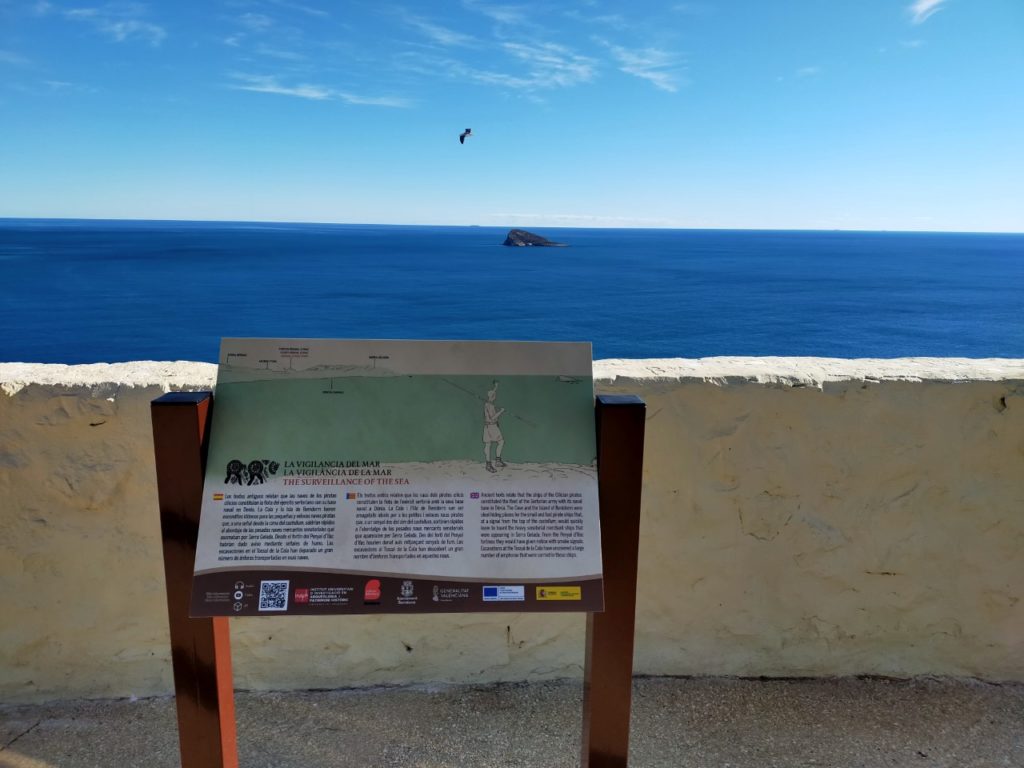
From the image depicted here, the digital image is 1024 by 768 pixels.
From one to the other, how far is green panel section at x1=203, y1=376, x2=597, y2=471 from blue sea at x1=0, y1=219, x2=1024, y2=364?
42.5m

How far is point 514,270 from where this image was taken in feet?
298

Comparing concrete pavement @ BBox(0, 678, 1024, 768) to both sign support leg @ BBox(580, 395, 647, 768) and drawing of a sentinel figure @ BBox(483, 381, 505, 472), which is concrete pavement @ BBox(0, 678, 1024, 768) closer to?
sign support leg @ BBox(580, 395, 647, 768)

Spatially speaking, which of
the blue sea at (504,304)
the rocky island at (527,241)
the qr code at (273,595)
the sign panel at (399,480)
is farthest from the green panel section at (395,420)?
the rocky island at (527,241)

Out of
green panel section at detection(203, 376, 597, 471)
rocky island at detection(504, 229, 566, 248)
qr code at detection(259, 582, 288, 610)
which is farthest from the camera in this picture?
rocky island at detection(504, 229, 566, 248)

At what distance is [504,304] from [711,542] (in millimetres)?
60473

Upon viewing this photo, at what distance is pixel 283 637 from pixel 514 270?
293 ft

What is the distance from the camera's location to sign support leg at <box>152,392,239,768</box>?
178 cm

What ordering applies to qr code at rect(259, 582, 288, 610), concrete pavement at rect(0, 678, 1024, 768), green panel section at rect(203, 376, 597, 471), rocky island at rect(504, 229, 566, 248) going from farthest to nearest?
Answer: rocky island at rect(504, 229, 566, 248) < concrete pavement at rect(0, 678, 1024, 768) < green panel section at rect(203, 376, 597, 471) < qr code at rect(259, 582, 288, 610)

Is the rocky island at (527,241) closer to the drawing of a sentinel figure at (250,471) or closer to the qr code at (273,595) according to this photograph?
the drawing of a sentinel figure at (250,471)

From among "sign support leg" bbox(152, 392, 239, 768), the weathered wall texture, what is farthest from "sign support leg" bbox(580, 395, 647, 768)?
"sign support leg" bbox(152, 392, 239, 768)

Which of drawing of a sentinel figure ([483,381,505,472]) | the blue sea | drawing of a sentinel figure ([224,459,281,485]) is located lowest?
the blue sea

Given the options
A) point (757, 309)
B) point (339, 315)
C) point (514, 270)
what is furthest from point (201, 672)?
point (514, 270)

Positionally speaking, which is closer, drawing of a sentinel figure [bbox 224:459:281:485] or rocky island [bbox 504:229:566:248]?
drawing of a sentinel figure [bbox 224:459:281:485]

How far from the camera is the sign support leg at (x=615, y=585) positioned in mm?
1841
